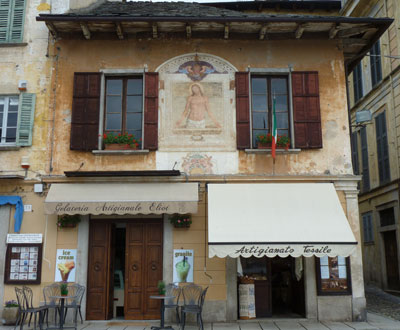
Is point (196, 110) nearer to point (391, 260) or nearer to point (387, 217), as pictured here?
point (387, 217)

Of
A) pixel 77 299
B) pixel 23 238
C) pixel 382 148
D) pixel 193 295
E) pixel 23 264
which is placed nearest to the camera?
pixel 77 299

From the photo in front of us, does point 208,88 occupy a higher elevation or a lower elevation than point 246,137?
higher

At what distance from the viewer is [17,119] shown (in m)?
10.3

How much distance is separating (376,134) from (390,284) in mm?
5655

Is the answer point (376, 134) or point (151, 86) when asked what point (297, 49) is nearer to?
point (151, 86)

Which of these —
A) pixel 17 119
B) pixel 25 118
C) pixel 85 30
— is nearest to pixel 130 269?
pixel 25 118

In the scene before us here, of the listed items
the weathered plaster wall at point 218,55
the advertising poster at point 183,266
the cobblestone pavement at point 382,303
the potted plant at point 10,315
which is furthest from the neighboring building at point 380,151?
the potted plant at point 10,315

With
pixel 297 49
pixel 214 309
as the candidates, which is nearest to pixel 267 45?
pixel 297 49

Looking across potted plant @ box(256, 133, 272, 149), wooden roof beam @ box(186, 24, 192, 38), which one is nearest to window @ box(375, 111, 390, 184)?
potted plant @ box(256, 133, 272, 149)

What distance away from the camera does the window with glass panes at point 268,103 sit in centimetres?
1041

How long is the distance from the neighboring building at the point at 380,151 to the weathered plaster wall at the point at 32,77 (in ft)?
32.4

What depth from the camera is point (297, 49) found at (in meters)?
10.5

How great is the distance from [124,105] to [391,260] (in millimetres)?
11560

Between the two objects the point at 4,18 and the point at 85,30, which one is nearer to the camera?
the point at 85,30
